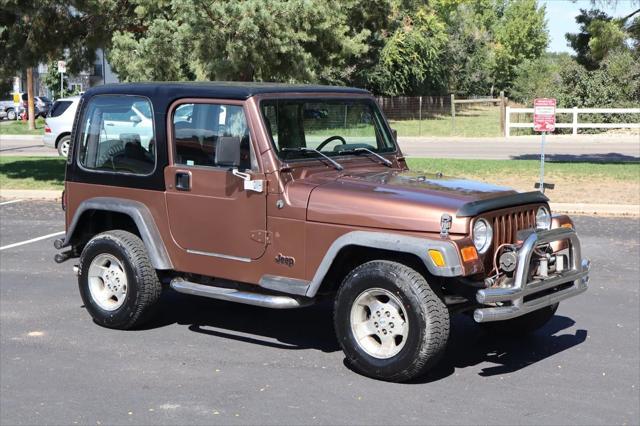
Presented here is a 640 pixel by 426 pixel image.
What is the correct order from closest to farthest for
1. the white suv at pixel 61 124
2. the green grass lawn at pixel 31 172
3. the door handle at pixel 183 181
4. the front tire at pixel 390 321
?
1. the front tire at pixel 390 321
2. the door handle at pixel 183 181
3. the green grass lawn at pixel 31 172
4. the white suv at pixel 61 124

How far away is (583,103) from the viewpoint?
35688 mm

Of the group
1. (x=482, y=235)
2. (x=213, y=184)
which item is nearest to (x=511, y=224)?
(x=482, y=235)

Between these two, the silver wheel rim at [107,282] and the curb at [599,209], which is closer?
the silver wheel rim at [107,282]

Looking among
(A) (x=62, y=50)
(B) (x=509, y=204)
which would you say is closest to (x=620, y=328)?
(B) (x=509, y=204)

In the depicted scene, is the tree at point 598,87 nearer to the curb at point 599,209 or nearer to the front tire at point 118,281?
the curb at point 599,209

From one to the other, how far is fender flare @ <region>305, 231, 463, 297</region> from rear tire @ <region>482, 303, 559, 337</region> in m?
1.55

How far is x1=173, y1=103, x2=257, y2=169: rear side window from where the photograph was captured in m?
6.05

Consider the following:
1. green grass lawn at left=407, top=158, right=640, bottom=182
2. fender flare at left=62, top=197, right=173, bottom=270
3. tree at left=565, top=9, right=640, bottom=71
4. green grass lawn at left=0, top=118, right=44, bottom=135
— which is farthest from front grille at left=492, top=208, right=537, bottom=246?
green grass lawn at left=0, top=118, right=44, bottom=135

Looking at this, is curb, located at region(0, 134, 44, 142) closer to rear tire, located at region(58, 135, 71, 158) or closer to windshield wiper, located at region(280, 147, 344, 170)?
rear tire, located at region(58, 135, 71, 158)

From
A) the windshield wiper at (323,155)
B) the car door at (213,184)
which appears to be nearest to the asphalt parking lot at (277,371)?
the car door at (213,184)

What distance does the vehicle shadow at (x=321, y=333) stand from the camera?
6102mm

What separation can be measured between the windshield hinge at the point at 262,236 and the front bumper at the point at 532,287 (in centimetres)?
153

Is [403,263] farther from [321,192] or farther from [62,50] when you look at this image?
[62,50]

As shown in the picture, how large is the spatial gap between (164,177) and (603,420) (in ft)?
11.5
